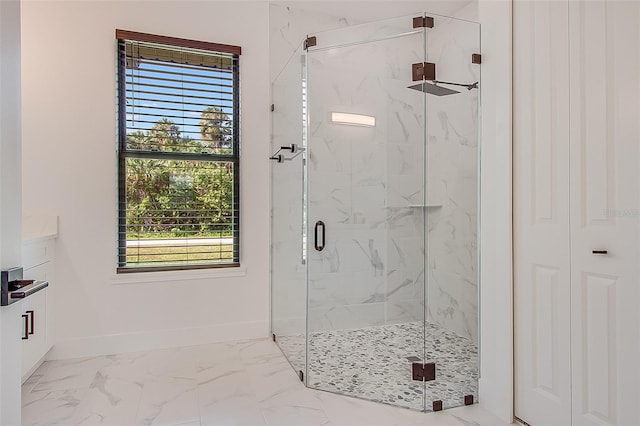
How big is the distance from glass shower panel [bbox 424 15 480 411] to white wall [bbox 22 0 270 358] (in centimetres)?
152

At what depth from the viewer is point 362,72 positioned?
2.90 metres

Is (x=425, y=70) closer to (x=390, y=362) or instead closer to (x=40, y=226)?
(x=390, y=362)

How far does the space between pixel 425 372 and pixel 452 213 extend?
43.8 inches

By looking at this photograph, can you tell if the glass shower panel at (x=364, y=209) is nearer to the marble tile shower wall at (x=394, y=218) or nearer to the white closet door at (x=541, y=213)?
the marble tile shower wall at (x=394, y=218)

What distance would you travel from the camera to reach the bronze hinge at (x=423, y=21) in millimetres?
2205

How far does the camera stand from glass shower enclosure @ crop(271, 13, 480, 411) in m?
2.36

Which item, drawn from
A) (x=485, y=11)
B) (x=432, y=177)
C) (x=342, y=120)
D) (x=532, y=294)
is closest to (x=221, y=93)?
(x=342, y=120)

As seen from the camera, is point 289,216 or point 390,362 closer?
point 390,362

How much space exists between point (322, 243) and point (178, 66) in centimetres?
183

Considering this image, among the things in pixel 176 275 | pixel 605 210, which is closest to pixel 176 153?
pixel 176 275

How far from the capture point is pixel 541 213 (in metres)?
1.87

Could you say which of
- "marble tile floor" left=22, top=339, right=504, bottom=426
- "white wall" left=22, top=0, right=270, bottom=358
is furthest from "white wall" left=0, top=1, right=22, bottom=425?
"white wall" left=22, top=0, right=270, bottom=358

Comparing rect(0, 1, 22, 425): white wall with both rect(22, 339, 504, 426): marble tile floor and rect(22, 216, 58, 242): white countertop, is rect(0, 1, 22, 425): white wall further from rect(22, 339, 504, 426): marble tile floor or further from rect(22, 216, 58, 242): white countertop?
rect(22, 216, 58, 242): white countertop

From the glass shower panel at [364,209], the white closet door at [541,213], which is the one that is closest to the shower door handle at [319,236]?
the glass shower panel at [364,209]
